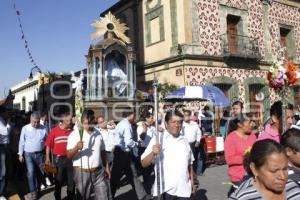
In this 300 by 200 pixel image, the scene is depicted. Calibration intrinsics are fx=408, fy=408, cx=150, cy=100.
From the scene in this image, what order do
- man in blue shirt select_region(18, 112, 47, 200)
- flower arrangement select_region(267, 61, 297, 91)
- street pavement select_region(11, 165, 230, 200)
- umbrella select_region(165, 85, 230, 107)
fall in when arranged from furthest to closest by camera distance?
umbrella select_region(165, 85, 230, 107) < man in blue shirt select_region(18, 112, 47, 200) < street pavement select_region(11, 165, 230, 200) < flower arrangement select_region(267, 61, 297, 91)

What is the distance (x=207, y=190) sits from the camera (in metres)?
8.98

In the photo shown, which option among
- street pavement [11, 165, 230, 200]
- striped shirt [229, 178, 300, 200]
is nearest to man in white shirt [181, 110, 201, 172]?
street pavement [11, 165, 230, 200]

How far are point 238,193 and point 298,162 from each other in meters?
0.97

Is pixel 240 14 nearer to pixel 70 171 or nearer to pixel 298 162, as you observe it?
pixel 70 171

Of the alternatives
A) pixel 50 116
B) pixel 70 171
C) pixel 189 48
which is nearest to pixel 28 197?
pixel 70 171

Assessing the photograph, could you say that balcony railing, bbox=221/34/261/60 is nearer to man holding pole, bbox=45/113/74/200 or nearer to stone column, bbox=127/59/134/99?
stone column, bbox=127/59/134/99

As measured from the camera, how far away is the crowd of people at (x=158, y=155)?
268 cm

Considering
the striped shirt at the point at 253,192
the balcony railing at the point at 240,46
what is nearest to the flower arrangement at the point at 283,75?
the striped shirt at the point at 253,192

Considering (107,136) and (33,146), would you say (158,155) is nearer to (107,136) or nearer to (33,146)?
(107,136)

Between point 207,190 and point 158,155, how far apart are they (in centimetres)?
429

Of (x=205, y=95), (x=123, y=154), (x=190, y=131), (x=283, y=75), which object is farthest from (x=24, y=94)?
(x=283, y=75)

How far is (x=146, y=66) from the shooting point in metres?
21.2

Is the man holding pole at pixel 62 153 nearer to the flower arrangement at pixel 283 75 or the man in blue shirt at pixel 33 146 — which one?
the man in blue shirt at pixel 33 146

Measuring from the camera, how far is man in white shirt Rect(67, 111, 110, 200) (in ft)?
20.1
